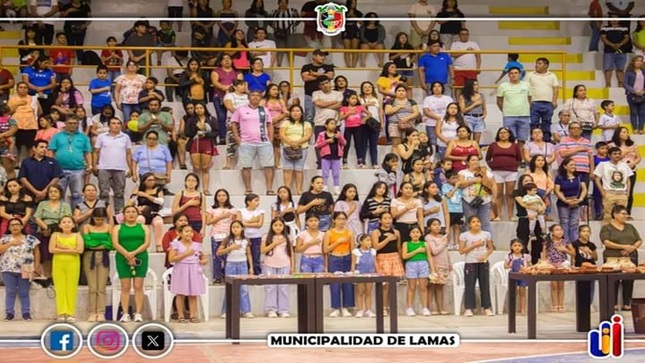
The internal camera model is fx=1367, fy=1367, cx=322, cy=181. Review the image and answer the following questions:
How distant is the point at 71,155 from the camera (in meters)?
17.2

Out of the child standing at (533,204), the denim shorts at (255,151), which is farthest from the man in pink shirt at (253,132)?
the child standing at (533,204)

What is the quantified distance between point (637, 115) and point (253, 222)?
6.99m

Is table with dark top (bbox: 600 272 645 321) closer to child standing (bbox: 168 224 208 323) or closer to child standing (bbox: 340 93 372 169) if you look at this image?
child standing (bbox: 168 224 208 323)

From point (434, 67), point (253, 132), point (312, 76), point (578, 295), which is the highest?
point (434, 67)

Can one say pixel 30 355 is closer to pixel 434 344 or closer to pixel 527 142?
pixel 434 344

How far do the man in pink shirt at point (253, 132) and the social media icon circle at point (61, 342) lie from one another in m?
4.88

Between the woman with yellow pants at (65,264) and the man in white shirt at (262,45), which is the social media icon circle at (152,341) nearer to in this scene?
the woman with yellow pants at (65,264)

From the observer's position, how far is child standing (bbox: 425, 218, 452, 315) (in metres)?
16.5

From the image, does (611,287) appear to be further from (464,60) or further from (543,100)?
(464,60)

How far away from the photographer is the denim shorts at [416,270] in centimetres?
1634

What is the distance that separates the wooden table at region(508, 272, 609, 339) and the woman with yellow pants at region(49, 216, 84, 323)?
16.2ft

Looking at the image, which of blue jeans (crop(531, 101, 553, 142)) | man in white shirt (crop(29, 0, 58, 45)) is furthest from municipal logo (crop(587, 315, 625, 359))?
man in white shirt (crop(29, 0, 58, 45))

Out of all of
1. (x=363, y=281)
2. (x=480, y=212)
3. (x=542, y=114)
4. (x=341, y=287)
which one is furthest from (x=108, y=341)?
(x=542, y=114)

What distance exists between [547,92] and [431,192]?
10.5ft
